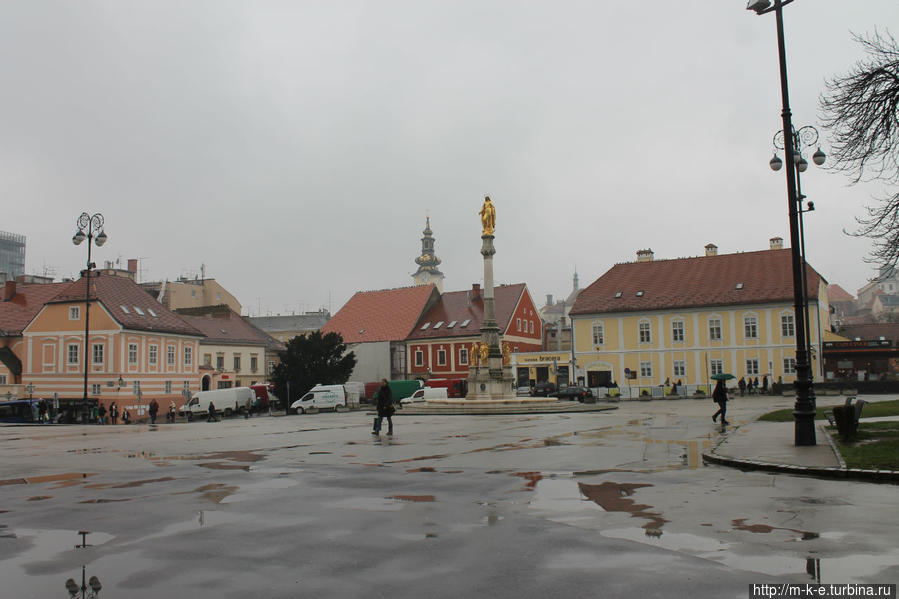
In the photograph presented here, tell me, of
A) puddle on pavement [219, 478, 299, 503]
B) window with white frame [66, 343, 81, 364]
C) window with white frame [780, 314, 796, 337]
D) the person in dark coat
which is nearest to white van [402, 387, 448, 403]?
window with white frame [66, 343, 81, 364]

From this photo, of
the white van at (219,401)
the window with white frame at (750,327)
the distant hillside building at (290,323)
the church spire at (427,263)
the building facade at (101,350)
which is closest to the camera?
the building facade at (101,350)

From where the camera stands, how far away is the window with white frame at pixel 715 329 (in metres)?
62.6

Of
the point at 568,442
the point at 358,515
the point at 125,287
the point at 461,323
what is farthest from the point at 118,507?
the point at 461,323

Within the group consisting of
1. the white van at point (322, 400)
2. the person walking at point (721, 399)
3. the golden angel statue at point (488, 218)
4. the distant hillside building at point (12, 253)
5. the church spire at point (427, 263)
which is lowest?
the white van at point (322, 400)

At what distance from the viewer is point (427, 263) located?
5497 inches

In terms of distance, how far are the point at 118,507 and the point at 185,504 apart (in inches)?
32.0

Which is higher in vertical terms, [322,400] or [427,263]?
[427,263]

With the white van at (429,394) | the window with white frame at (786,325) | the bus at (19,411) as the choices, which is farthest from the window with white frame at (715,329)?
the bus at (19,411)

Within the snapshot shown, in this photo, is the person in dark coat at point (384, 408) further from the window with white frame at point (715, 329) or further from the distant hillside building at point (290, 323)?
the distant hillside building at point (290, 323)

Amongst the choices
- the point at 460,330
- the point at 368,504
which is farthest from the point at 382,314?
the point at 368,504

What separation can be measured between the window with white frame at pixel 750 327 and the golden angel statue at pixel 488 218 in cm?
2694

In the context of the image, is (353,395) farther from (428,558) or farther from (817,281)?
(428,558)

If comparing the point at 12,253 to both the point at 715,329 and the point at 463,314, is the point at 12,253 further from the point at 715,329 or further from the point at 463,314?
the point at 715,329

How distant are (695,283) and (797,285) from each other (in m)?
51.9
